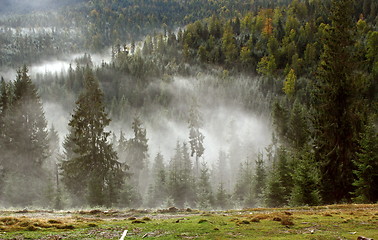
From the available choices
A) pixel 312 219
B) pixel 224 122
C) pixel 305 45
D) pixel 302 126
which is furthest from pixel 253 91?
pixel 312 219

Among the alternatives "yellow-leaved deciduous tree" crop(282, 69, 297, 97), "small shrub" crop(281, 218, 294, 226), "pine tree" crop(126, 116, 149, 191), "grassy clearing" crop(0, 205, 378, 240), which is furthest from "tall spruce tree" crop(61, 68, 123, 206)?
"yellow-leaved deciduous tree" crop(282, 69, 297, 97)

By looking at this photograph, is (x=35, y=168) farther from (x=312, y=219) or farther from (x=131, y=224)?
(x=312, y=219)

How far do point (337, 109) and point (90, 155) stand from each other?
23.8m

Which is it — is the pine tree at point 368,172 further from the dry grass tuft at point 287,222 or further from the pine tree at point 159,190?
the pine tree at point 159,190

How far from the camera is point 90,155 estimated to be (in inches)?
1286

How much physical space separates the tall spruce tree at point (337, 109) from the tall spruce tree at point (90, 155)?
20109 mm

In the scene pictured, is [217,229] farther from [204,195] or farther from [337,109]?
[204,195]

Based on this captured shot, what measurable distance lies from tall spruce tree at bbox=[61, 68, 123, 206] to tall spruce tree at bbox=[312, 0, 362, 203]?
20.1 meters

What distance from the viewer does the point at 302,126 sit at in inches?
2146

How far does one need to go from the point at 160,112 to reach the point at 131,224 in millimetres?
136443

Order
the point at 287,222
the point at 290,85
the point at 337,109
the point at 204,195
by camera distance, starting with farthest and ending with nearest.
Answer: the point at 290,85 → the point at 204,195 → the point at 337,109 → the point at 287,222

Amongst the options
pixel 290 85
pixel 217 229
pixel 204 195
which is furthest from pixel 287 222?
pixel 290 85

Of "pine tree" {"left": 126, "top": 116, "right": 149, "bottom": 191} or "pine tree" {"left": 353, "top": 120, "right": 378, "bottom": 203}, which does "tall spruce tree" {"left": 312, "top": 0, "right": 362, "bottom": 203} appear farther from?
"pine tree" {"left": 126, "top": 116, "right": 149, "bottom": 191}

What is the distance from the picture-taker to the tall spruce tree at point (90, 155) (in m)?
32.6
